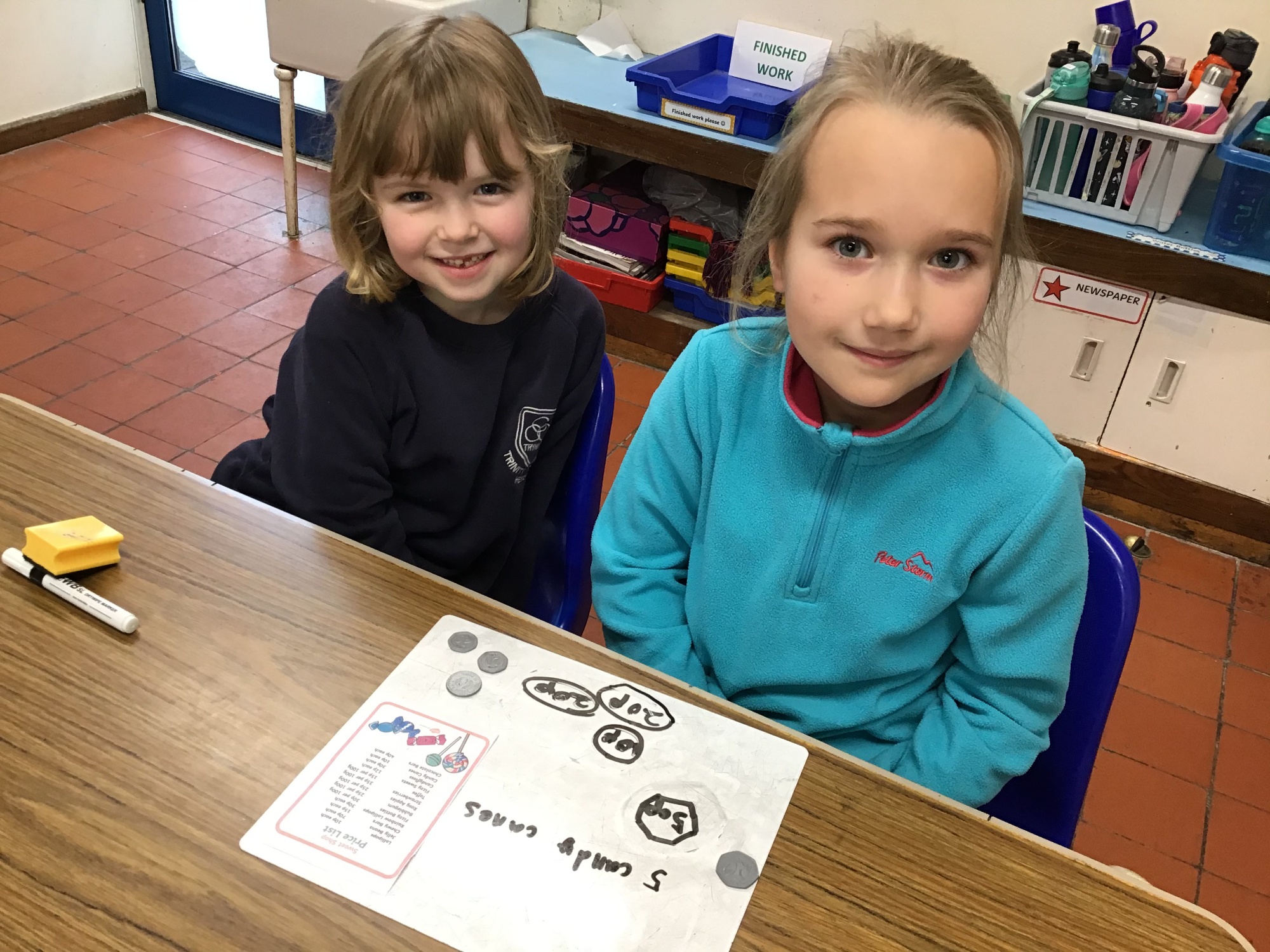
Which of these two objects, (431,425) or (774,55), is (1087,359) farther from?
(431,425)

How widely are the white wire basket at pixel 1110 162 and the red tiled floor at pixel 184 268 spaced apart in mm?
2235

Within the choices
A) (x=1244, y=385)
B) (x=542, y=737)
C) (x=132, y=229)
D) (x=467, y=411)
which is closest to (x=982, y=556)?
(x=542, y=737)

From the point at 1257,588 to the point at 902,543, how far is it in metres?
1.79

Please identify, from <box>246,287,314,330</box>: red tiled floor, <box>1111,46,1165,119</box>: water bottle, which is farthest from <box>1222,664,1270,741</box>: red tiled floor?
<box>246,287,314,330</box>: red tiled floor

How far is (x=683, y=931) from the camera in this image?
68 cm

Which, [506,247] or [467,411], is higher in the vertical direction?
[506,247]

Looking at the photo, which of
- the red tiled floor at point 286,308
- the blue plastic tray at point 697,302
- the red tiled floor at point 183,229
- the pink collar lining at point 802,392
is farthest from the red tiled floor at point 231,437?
the pink collar lining at point 802,392

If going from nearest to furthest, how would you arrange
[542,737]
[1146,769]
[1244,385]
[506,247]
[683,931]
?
[683,931] → [542,737] → [506,247] → [1146,769] → [1244,385]

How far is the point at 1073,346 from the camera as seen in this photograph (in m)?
2.43

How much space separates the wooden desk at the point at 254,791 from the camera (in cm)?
66

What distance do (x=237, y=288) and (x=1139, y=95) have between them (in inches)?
92.3

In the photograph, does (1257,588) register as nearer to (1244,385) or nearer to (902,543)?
(1244,385)

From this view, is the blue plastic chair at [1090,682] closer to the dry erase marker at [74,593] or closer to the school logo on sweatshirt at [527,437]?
the school logo on sweatshirt at [527,437]

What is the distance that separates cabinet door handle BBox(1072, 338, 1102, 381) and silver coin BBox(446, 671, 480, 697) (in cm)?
199
